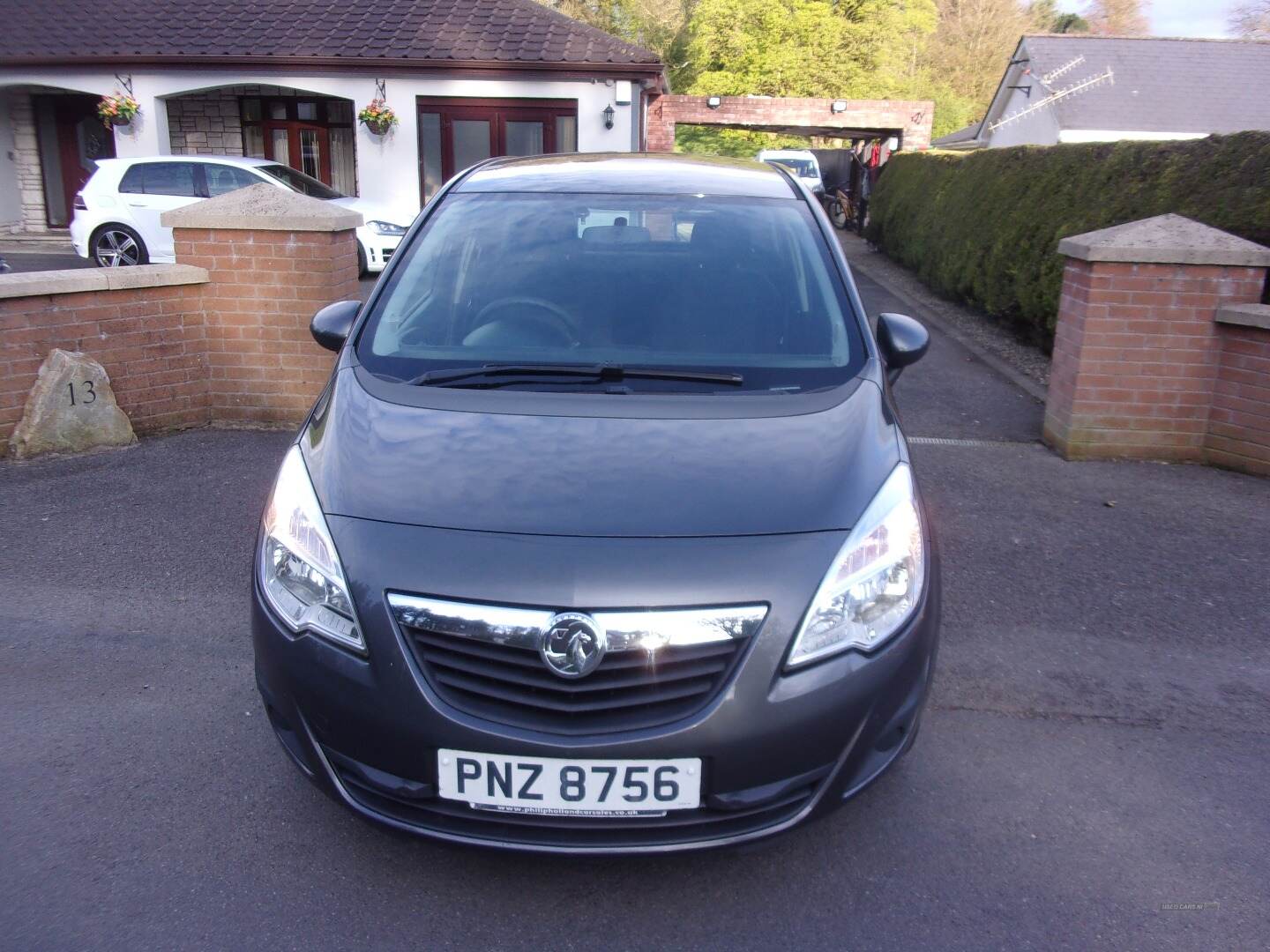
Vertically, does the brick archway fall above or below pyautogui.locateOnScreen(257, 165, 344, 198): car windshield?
above

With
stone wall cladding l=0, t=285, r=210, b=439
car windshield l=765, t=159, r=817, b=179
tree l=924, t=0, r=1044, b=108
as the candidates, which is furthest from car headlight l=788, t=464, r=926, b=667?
tree l=924, t=0, r=1044, b=108

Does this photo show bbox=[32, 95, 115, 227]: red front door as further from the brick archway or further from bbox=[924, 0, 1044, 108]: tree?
bbox=[924, 0, 1044, 108]: tree

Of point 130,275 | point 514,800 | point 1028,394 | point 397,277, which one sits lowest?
point 1028,394

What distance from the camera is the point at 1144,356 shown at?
6.13 metres

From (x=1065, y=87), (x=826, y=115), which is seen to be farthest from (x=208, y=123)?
(x=1065, y=87)

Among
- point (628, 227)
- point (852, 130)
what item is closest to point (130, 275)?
point (628, 227)

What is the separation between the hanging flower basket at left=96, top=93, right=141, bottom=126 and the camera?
1800 cm

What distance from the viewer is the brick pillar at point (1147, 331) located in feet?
19.6

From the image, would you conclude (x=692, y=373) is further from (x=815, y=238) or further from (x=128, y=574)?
(x=128, y=574)

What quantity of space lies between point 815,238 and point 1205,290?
3.42 metres

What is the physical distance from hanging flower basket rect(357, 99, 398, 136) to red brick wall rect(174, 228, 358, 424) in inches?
480

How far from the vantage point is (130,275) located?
6.13 metres

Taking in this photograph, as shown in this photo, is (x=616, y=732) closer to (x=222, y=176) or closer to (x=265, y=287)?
(x=265, y=287)

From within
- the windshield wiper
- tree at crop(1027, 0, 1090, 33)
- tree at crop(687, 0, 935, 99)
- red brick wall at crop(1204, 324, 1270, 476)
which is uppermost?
tree at crop(1027, 0, 1090, 33)
